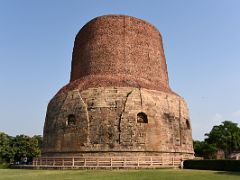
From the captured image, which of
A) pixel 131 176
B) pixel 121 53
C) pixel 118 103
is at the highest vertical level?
pixel 121 53

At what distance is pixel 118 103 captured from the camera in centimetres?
1934

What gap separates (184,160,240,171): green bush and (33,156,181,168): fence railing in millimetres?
979

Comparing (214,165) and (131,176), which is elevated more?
(214,165)

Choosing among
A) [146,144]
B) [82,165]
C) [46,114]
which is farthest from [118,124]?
[46,114]

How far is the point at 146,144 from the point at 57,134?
245 inches

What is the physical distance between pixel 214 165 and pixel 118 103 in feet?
22.5

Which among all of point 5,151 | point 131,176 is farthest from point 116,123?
point 5,151

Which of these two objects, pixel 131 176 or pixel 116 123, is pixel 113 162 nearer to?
pixel 116 123

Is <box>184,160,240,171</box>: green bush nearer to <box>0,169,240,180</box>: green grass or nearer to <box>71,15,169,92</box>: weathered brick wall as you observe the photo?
<box>0,169,240,180</box>: green grass

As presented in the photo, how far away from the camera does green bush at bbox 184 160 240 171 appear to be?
50.3 feet

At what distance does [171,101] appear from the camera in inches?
839

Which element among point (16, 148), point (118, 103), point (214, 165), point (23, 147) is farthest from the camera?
point (23, 147)

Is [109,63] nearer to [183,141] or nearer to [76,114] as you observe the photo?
[76,114]

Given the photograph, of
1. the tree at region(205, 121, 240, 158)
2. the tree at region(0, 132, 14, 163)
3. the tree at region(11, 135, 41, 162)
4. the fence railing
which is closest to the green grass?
the fence railing
